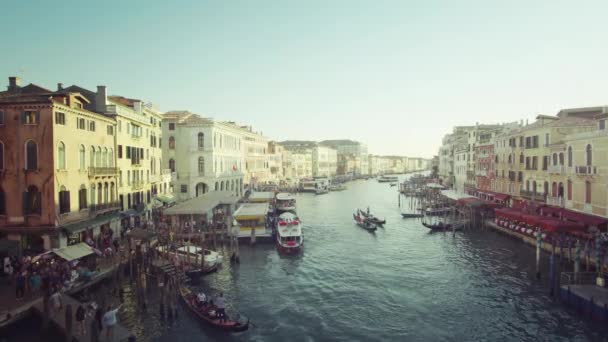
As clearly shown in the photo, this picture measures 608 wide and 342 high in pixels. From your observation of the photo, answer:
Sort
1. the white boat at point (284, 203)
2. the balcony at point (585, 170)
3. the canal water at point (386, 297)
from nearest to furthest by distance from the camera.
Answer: the canal water at point (386, 297)
the balcony at point (585, 170)
the white boat at point (284, 203)

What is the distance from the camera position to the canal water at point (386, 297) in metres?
19.4

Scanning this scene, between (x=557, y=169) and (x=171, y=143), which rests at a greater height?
(x=171, y=143)

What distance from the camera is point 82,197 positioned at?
28141 mm

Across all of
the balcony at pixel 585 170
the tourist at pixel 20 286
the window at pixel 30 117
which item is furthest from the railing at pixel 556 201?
the window at pixel 30 117

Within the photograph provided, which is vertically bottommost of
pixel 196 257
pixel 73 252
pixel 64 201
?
pixel 196 257

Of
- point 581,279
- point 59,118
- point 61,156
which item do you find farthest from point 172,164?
point 581,279

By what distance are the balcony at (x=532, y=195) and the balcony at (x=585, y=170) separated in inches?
281

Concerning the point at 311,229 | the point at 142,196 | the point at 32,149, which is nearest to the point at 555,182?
the point at 311,229

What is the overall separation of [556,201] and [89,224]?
39.0 m

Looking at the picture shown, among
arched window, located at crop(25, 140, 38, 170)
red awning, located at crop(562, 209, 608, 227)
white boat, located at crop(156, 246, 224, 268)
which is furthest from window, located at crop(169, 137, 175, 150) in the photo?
red awning, located at crop(562, 209, 608, 227)

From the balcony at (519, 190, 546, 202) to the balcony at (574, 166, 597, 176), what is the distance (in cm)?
713

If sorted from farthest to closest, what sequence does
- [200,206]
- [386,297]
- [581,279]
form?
1. [200,206]
2. [581,279]
3. [386,297]

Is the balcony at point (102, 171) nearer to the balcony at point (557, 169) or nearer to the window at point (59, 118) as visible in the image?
the window at point (59, 118)

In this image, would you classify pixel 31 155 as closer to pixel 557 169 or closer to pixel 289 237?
pixel 289 237
